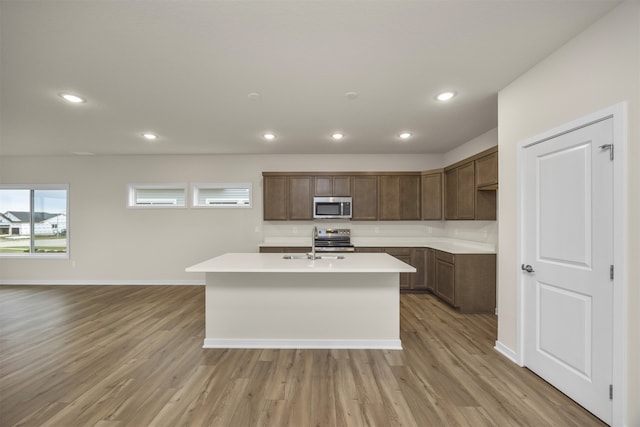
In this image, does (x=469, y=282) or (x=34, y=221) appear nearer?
(x=469, y=282)

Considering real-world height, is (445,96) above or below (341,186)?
above

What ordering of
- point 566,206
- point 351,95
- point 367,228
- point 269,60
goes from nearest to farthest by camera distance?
point 566,206 → point 269,60 → point 351,95 → point 367,228

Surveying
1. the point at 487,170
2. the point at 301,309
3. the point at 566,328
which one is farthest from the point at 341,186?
the point at 566,328

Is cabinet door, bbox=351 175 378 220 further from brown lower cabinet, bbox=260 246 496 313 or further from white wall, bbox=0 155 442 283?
brown lower cabinet, bbox=260 246 496 313

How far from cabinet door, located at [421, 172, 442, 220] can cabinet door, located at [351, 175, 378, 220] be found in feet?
2.95

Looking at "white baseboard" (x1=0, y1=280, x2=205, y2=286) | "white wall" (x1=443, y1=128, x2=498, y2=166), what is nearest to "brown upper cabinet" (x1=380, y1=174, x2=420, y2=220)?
"white wall" (x1=443, y1=128, x2=498, y2=166)

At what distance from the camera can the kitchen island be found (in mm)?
2912

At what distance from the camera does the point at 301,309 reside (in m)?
2.95

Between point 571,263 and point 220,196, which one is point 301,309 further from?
point 220,196

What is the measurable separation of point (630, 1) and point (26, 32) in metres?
3.89

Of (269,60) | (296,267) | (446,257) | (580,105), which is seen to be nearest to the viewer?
(580,105)

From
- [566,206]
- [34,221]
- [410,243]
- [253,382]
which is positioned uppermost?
[566,206]

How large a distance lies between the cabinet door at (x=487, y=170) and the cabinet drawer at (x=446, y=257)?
110cm

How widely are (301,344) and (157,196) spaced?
4.56 meters
